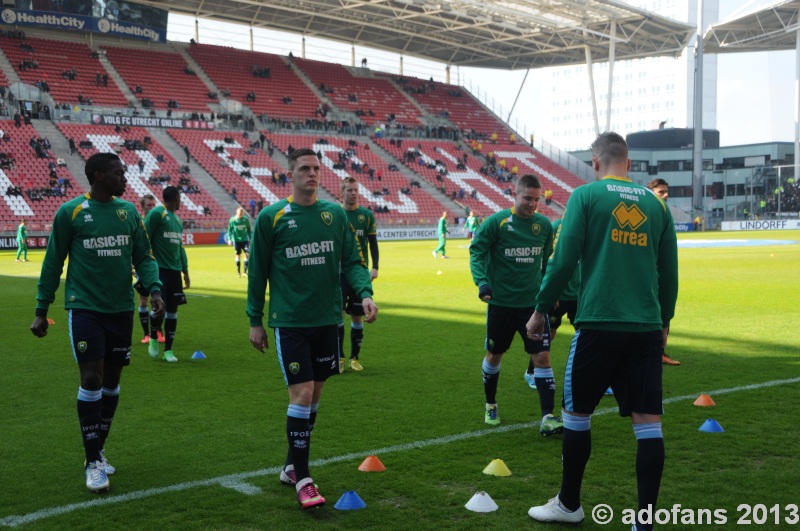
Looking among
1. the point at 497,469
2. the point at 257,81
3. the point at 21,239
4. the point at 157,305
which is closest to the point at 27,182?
the point at 21,239

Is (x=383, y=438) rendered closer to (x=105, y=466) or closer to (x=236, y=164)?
(x=105, y=466)

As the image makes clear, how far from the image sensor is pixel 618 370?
15.4ft

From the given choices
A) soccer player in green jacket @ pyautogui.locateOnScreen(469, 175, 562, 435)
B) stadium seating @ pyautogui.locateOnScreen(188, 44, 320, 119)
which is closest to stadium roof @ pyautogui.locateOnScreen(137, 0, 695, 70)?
stadium seating @ pyautogui.locateOnScreen(188, 44, 320, 119)

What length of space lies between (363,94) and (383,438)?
60478 mm

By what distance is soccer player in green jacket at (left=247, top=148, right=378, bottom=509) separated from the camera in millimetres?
5398

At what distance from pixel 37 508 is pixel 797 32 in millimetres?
69204

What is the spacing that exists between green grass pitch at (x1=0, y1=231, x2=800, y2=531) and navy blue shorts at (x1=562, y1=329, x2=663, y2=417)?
84 centimetres

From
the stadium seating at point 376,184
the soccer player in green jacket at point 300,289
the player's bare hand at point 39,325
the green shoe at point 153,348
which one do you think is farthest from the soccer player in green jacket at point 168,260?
the stadium seating at point 376,184

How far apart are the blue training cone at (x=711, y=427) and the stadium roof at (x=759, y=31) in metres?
61.6

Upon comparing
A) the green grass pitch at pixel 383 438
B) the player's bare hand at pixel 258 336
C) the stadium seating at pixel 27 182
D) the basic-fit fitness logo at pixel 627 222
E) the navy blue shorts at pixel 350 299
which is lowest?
the green grass pitch at pixel 383 438

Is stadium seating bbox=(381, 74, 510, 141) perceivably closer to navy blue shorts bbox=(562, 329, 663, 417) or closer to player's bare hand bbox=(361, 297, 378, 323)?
player's bare hand bbox=(361, 297, 378, 323)

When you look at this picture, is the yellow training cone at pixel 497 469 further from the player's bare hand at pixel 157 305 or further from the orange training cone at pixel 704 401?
the orange training cone at pixel 704 401

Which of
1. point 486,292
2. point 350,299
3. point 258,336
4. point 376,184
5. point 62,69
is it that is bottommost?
point 350,299

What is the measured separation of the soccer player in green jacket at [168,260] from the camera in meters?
11.1
